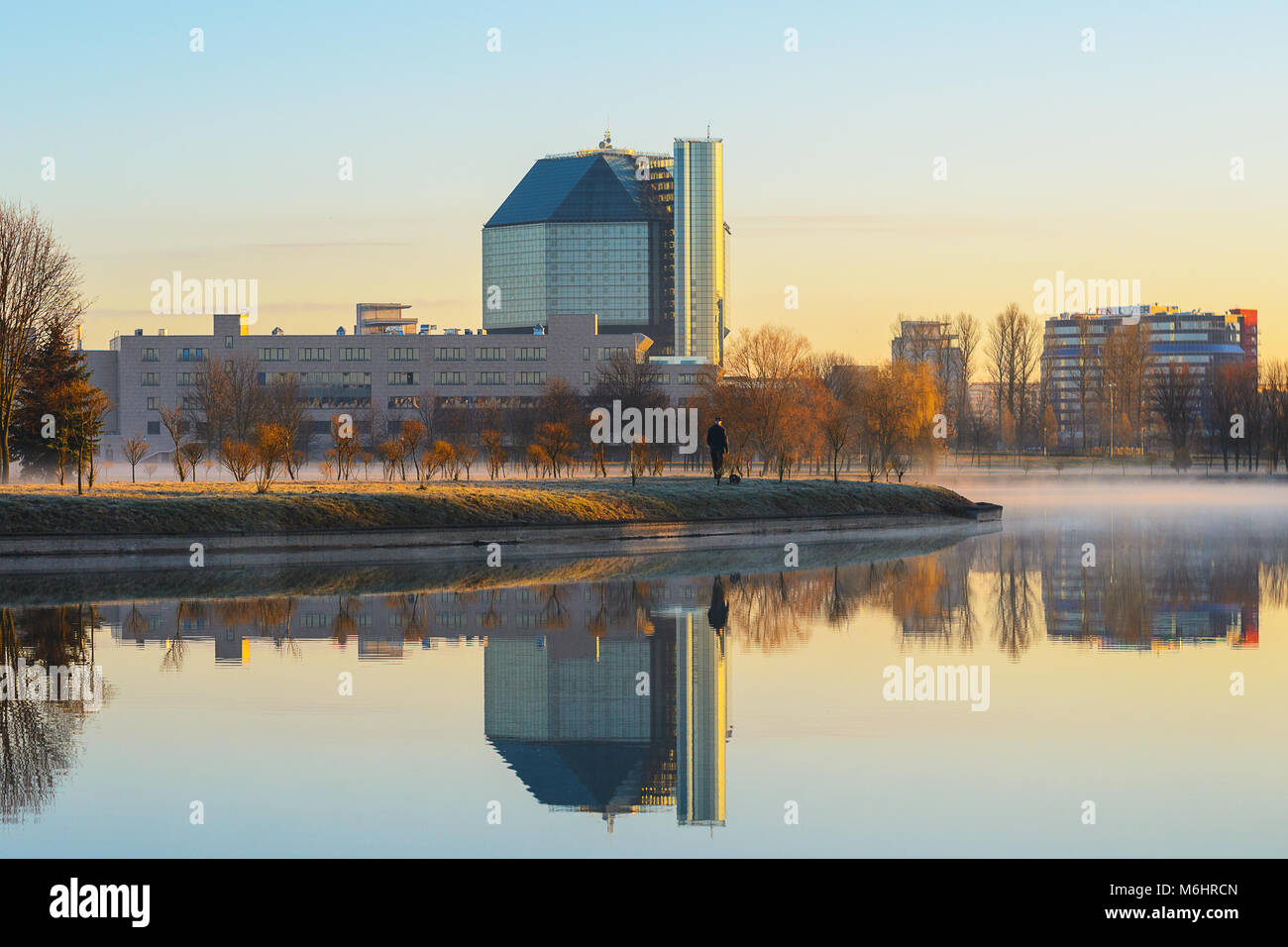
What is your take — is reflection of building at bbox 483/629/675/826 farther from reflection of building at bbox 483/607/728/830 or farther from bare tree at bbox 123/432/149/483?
bare tree at bbox 123/432/149/483

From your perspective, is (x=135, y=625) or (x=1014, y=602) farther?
(x=1014, y=602)

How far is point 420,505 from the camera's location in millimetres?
30781

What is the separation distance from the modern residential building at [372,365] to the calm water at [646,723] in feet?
410

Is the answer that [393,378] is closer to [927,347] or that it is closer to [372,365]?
[372,365]

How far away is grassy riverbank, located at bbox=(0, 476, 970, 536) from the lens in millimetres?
27078

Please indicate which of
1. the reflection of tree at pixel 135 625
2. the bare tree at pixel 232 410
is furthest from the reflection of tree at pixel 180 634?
the bare tree at pixel 232 410

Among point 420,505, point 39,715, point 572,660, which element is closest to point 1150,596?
point 572,660

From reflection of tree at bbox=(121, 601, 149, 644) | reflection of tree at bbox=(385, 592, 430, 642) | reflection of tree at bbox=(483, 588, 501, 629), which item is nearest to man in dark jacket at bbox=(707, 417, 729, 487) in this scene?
reflection of tree at bbox=(385, 592, 430, 642)

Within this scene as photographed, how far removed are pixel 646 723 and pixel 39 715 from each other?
16.1ft

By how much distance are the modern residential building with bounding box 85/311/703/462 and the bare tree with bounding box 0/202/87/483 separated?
307 feet

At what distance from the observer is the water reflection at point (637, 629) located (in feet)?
33.7

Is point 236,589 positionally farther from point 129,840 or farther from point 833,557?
point 129,840

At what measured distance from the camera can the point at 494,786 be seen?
9406 mm
